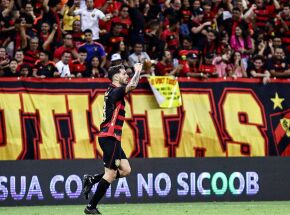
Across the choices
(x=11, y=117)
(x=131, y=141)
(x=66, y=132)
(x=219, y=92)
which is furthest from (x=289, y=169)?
(x=11, y=117)

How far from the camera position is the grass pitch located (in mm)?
13680

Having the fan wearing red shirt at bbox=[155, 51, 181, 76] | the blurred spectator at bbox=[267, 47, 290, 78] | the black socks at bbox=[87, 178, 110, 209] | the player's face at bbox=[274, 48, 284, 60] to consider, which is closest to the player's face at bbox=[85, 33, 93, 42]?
the fan wearing red shirt at bbox=[155, 51, 181, 76]

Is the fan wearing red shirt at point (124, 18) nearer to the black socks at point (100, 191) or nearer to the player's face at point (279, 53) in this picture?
the player's face at point (279, 53)

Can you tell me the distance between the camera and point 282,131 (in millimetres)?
16859

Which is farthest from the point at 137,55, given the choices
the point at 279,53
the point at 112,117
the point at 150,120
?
the point at 112,117

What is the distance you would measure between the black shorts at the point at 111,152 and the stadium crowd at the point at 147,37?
3.67 m

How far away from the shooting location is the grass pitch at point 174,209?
1368 cm

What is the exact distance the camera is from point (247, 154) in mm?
16656

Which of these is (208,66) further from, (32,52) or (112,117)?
(112,117)

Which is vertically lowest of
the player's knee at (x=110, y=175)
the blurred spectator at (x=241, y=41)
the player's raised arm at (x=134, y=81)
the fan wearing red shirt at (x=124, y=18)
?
the player's knee at (x=110, y=175)

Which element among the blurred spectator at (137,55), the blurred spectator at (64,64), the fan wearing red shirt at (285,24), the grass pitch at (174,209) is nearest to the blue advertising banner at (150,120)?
the blurred spectator at (64,64)

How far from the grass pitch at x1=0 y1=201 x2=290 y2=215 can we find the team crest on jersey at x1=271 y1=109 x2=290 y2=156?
1.22 m

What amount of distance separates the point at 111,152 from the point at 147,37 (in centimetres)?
716

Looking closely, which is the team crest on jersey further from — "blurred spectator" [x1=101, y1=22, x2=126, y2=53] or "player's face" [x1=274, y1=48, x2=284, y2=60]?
"blurred spectator" [x1=101, y1=22, x2=126, y2=53]
